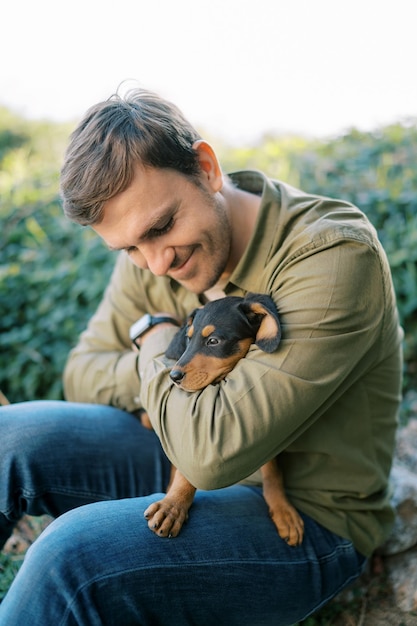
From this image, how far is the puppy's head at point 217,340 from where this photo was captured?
2.56m

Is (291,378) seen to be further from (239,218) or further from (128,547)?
(239,218)

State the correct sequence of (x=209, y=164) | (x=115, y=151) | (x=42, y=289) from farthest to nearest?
(x=42, y=289), (x=209, y=164), (x=115, y=151)

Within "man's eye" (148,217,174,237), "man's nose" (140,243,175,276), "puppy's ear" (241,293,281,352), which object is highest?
"man's eye" (148,217,174,237)

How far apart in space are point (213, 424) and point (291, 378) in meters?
0.31

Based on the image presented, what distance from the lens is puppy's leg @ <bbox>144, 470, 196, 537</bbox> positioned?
2.42m

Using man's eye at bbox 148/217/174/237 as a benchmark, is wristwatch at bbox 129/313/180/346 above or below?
below

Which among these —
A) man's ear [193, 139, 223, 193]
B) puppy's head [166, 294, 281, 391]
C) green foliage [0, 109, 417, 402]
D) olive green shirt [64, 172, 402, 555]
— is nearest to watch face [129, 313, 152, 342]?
olive green shirt [64, 172, 402, 555]

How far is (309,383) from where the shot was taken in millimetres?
2312

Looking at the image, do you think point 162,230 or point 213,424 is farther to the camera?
point 162,230

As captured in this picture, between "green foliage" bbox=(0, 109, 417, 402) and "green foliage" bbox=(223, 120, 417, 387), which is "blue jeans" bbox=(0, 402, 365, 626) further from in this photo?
"green foliage" bbox=(223, 120, 417, 387)

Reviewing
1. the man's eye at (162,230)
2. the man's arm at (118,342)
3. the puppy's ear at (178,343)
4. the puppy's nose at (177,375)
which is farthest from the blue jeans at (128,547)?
the man's eye at (162,230)

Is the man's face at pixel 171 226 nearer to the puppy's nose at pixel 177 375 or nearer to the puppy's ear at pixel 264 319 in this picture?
the puppy's ear at pixel 264 319

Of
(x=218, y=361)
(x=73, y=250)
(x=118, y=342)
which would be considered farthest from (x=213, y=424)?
(x=73, y=250)

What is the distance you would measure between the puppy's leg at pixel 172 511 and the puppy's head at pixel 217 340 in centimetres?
38
